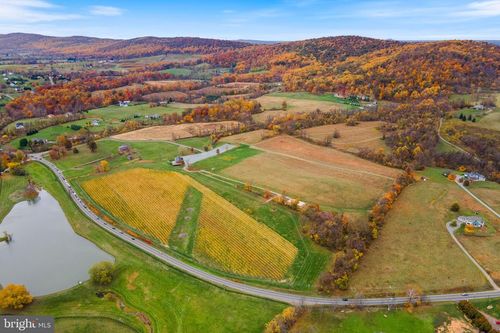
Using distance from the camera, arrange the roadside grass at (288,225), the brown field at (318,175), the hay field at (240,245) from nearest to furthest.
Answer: the roadside grass at (288,225)
the hay field at (240,245)
the brown field at (318,175)

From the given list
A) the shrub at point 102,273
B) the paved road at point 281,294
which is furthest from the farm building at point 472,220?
the shrub at point 102,273

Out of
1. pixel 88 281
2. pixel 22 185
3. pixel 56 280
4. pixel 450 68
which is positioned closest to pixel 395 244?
pixel 88 281

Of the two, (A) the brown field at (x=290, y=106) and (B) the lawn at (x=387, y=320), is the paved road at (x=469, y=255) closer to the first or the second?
(B) the lawn at (x=387, y=320)

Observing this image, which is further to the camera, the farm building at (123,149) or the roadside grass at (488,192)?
the farm building at (123,149)

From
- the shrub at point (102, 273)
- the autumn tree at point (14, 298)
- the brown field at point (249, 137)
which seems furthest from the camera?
the brown field at point (249, 137)

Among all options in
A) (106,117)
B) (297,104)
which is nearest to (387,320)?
(297,104)

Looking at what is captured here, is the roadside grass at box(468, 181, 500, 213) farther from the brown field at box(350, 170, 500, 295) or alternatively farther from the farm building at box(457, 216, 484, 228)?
the farm building at box(457, 216, 484, 228)
